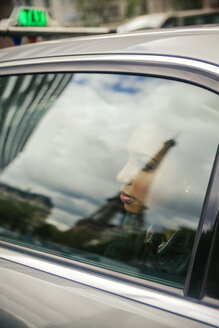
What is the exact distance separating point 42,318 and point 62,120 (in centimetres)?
110

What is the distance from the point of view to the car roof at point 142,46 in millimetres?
1160

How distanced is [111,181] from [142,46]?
840mm

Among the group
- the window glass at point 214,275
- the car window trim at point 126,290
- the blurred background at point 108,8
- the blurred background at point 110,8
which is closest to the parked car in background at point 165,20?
the car window trim at point 126,290

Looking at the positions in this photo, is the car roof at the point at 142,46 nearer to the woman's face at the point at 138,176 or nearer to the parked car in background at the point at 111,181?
the parked car in background at the point at 111,181

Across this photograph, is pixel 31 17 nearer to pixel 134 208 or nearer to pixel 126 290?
pixel 134 208

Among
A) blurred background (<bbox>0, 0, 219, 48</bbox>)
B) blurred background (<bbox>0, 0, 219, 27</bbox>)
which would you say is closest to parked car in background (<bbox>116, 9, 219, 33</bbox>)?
blurred background (<bbox>0, 0, 219, 48</bbox>)

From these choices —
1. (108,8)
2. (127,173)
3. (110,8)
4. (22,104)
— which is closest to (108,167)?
(127,173)

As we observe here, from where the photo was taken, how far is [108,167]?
1930 mm

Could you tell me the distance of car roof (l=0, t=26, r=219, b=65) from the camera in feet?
3.81

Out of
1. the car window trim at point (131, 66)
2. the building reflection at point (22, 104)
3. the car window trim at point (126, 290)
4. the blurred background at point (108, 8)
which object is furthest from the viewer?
the blurred background at point (108, 8)

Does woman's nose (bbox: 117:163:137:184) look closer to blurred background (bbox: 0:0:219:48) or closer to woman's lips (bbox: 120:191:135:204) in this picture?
woman's lips (bbox: 120:191:135:204)

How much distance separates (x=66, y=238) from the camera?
1856mm

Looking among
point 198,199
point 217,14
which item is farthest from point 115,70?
point 217,14

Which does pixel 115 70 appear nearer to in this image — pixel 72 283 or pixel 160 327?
pixel 72 283
